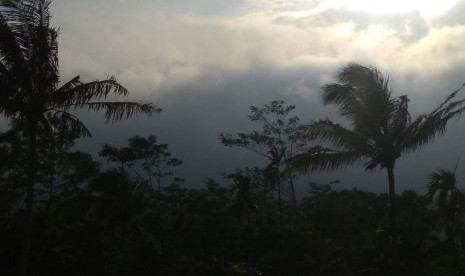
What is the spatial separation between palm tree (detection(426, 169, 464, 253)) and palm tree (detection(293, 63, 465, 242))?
8.88m

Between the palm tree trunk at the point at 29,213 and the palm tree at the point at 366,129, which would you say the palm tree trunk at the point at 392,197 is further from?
the palm tree trunk at the point at 29,213

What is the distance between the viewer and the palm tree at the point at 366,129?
625 inches

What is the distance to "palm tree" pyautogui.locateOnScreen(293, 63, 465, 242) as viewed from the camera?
15875 millimetres

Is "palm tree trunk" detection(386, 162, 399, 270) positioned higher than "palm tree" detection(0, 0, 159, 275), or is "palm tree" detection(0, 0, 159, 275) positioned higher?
"palm tree" detection(0, 0, 159, 275)

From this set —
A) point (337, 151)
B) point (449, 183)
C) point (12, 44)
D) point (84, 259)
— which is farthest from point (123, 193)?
point (449, 183)

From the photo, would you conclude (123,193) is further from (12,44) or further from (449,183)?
(449,183)

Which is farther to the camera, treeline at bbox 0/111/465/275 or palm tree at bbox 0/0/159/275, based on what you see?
treeline at bbox 0/111/465/275

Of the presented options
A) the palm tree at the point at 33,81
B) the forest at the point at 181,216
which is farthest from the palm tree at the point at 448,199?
the palm tree at the point at 33,81

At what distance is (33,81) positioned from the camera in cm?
1245

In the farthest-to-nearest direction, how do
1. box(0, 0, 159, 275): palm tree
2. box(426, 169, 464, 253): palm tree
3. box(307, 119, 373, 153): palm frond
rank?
box(426, 169, 464, 253): palm tree → box(307, 119, 373, 153): palm frond → box(0, 0, 159, 275): palm tree

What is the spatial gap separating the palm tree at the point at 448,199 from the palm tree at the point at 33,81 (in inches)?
613

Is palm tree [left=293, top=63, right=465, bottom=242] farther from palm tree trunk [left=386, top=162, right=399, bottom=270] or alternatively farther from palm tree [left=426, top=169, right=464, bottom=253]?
palm tree [left=426, top=169, right=464, bottom=253]

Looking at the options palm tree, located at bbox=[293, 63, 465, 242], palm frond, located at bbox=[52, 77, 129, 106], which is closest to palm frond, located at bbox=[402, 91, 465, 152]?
palm tree, located at bbox=[293, 63, 465, 242]

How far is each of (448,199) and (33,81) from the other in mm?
19410
